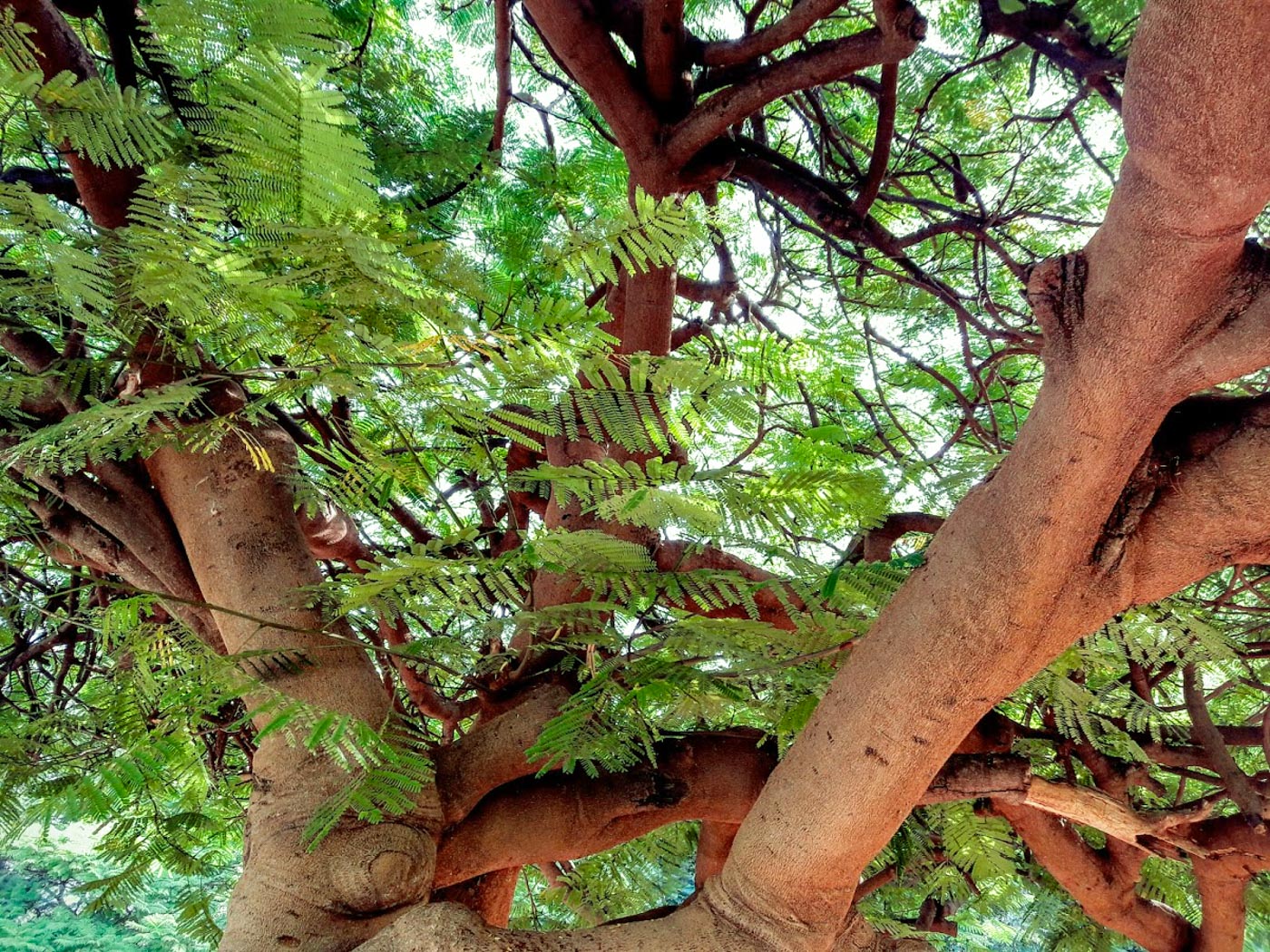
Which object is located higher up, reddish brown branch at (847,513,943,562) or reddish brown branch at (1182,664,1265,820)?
reddish brown branch at (847,513,943,562)

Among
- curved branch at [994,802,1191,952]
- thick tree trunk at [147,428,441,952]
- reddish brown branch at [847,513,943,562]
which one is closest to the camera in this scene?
thick tree trunk at [147,428,441,952]

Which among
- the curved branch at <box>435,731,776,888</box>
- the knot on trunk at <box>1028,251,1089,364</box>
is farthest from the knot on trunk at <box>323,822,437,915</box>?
the knot on trunk at <box>1028,251,1089,364</box>

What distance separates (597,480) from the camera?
1261mm

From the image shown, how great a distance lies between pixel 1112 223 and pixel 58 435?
1.31m

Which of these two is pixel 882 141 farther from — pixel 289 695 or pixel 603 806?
pixel 289 695

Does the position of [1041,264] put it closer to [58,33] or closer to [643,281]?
[643,281]

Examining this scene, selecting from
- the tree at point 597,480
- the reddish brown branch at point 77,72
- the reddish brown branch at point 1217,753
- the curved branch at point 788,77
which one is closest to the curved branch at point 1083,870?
the tree at point 597,480

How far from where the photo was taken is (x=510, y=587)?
1.35 metres

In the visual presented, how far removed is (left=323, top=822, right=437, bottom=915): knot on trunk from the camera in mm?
1456

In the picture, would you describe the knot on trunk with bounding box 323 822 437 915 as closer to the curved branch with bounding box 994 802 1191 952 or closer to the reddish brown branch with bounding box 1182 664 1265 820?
the curved branch with bounding box 994 802 1191 952

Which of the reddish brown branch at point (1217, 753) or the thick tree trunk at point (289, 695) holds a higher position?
the thick tree trunk at point (289, 695)

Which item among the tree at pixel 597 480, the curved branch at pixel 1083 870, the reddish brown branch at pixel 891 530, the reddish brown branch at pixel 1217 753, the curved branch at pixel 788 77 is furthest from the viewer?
the curved branch at pixel 1083 870

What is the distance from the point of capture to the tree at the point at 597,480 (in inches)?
40.0

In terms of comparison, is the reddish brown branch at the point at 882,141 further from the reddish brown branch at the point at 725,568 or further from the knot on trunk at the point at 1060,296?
the knot on trunk at the point at 1060,296
